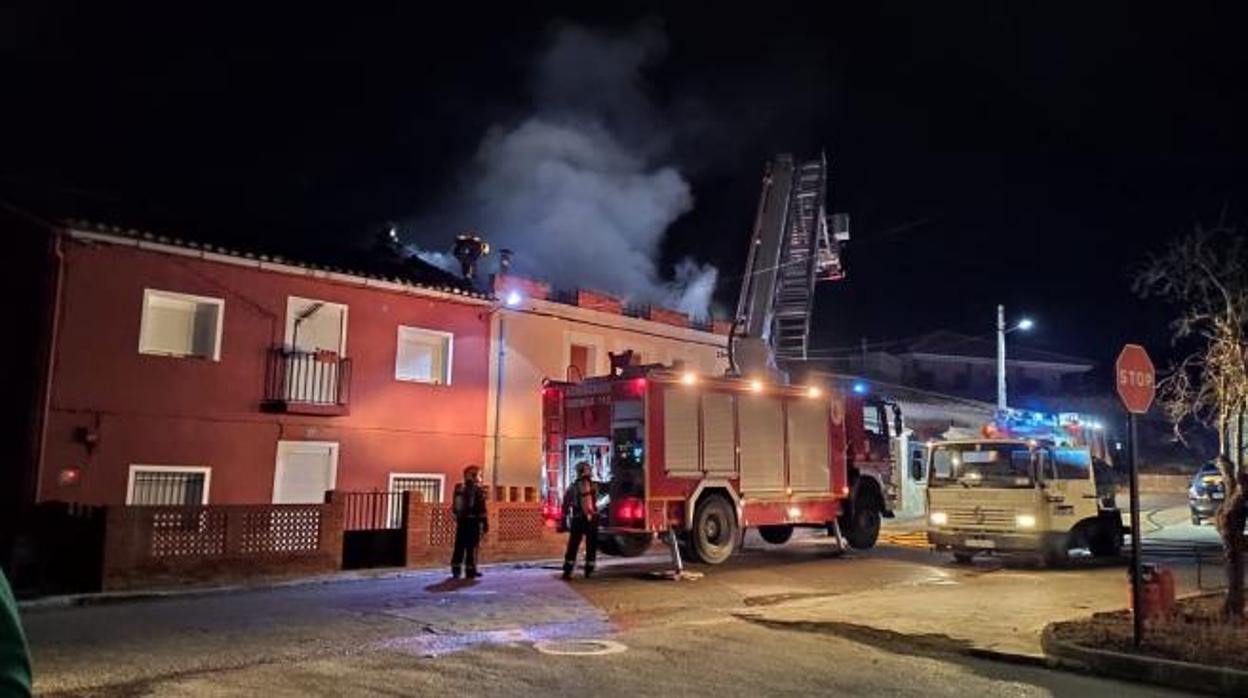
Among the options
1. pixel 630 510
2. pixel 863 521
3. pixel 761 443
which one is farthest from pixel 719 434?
pixel 863 521

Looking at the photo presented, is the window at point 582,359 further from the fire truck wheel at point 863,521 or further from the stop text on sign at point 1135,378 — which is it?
the stop text on sign at point 1135,378

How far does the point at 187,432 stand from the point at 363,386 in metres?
3.42

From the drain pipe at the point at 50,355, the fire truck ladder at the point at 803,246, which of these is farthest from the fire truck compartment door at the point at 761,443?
the drain pipe at the point at 50,355

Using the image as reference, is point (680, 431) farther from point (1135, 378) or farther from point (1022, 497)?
point (1135, 378)

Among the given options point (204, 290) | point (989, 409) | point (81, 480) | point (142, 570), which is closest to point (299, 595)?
point (142, 570)

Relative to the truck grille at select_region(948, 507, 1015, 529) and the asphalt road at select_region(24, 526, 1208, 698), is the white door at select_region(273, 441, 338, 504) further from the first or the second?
the truck grille at select_region(948, 507, 1015, 529)

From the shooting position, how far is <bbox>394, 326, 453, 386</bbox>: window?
20.8m

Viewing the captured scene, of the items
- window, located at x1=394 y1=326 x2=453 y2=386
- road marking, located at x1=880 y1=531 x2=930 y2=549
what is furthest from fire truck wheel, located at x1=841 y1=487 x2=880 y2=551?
window, located at x1=394 y1=326 x2=453 y2=386

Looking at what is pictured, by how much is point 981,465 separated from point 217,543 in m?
12.2

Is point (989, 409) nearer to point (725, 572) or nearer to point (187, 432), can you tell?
point (725, 572)

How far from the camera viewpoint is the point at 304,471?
19.0m

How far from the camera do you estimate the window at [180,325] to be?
56.6 feet

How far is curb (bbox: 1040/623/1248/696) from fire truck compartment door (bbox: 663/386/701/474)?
7.33 meters

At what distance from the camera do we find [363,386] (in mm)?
19750
